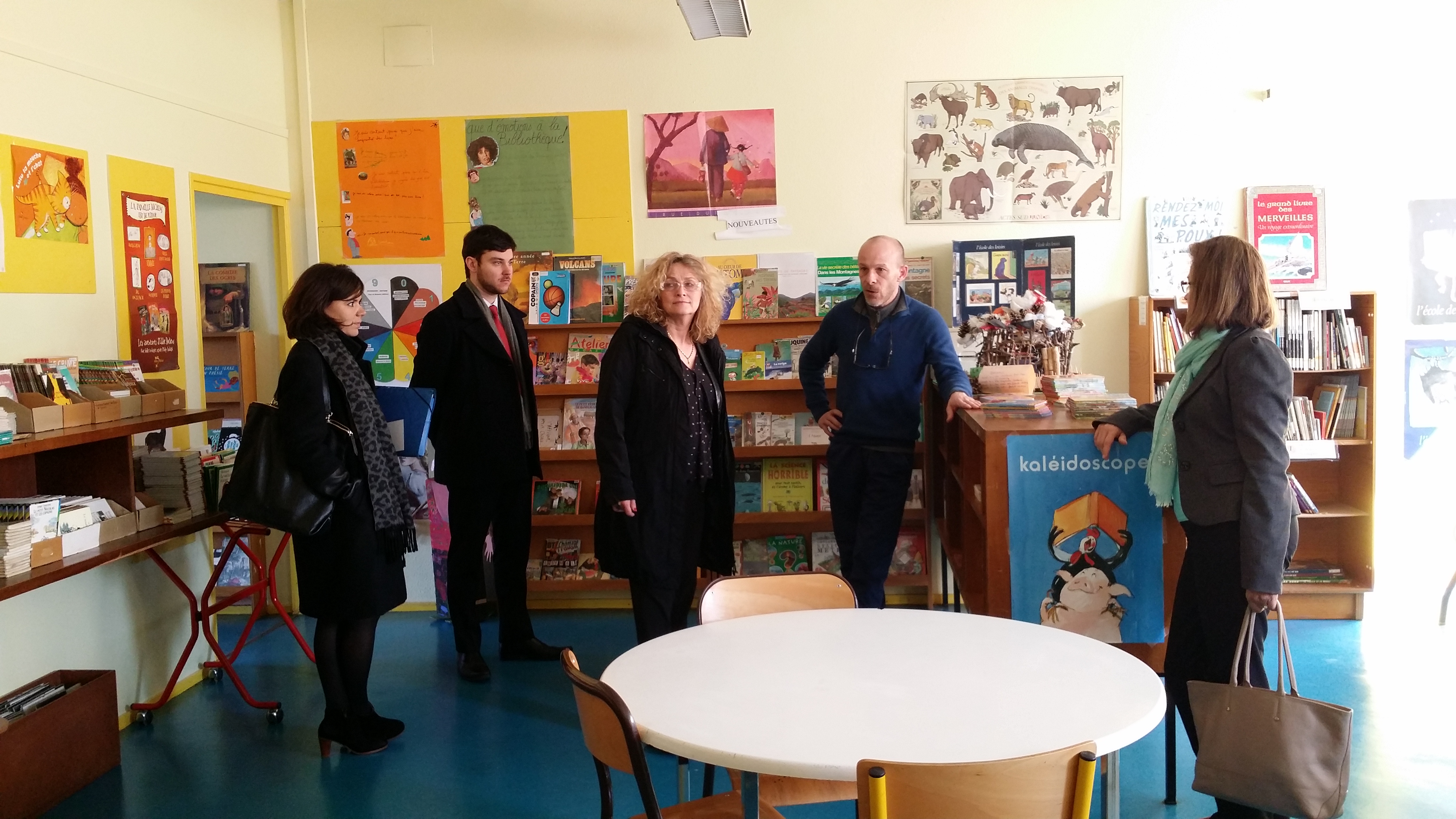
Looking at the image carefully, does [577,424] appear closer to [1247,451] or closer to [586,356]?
[586,356]

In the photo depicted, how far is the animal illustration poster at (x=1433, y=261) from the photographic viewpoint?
522 centimetres

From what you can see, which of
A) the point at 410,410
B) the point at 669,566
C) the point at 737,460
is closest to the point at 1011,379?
the point at 669,566

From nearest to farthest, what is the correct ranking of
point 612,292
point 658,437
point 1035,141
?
point 658,437 < point 1035,141 < point 612,292

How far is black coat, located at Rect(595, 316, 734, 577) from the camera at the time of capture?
3693mm

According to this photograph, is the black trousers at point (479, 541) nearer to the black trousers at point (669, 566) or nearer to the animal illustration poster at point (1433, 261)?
the black trousers at point (669, 566)

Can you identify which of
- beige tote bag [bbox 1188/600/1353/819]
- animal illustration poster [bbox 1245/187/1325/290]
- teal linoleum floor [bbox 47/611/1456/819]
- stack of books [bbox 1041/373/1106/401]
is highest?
animal illustration poster [bbox 1245/187/1325/290]

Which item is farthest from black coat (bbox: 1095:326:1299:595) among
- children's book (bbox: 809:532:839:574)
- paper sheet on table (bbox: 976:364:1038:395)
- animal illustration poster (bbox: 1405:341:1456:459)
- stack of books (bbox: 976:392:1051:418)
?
animal illustration poster (bbox: 1405:341:1456:459)

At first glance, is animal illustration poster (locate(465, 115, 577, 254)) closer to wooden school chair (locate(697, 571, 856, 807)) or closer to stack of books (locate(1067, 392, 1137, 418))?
stack of books (locate(1067, 392, 1137, 418))

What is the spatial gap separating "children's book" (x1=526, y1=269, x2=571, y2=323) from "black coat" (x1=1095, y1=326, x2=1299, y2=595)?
3.47m

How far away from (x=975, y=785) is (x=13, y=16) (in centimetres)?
417

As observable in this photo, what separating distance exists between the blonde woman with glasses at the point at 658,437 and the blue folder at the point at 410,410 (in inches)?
29.5

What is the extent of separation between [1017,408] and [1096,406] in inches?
12.4

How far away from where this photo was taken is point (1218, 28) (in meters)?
5.24

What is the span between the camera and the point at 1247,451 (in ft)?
9.00
